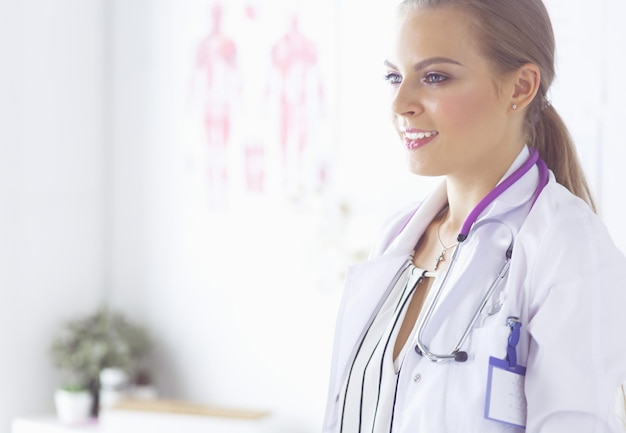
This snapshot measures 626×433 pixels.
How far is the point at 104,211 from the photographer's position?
3.49 m

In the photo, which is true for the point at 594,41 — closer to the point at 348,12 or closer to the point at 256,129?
the point at 348,12

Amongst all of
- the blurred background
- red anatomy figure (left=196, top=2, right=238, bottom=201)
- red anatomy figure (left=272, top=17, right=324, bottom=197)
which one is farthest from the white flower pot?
red anatomy figure (left=272, top=17, right=324, bottom=197)

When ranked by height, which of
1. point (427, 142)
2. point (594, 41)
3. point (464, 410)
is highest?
point (594, 41)

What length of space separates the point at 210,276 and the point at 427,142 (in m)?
2.09

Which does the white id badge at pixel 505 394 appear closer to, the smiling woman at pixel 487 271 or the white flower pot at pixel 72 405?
the smiling woman at pixel 487 271

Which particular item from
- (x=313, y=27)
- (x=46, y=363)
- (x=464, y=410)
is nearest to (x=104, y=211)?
(x=46, y=363)

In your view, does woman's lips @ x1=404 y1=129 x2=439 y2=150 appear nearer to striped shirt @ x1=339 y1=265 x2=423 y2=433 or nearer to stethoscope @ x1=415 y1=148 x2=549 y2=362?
stethoscope @ x1=415 y1=148 x2=549 y2=362

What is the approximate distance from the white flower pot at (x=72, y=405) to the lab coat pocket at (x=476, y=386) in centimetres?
229

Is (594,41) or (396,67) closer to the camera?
(396,67)

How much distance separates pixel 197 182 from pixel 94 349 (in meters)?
0.74

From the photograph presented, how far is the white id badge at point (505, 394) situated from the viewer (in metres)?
1.10

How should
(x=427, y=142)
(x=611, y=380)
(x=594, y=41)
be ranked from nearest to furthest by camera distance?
(x=611, y=380) → (x=427, y=142) → (x=594, y=41)

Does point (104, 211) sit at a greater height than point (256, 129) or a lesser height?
lesser

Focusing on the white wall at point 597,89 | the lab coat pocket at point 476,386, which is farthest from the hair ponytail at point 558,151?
the white wall at point 597,89
